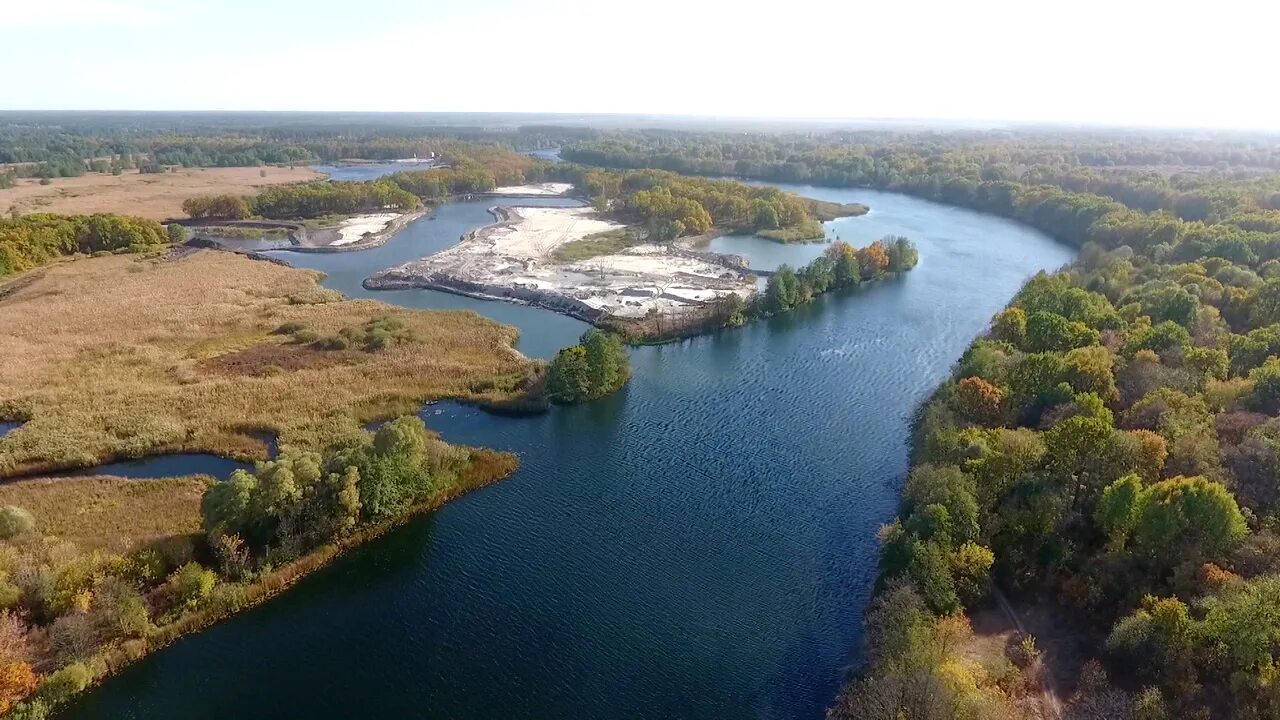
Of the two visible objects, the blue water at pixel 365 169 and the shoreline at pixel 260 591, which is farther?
the blue water at pixel 365 169

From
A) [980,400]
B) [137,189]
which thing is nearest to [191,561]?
[980,400]

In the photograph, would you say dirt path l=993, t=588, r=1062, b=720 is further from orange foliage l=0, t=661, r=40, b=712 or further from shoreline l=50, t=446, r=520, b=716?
orange foliage l=0, t=661, r=40, b=712

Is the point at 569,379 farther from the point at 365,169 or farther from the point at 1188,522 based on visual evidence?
the point at 365,169

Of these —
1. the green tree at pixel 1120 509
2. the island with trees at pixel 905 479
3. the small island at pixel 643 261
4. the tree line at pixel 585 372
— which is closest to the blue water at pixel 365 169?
the small island at pixel 643 261

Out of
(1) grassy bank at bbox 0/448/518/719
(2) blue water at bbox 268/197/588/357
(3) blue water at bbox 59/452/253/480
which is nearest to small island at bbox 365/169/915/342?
(2) blue water at bbox 268/197/588/357

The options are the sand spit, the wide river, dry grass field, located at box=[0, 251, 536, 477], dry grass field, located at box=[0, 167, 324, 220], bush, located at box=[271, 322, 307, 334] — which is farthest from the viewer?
the sand spit

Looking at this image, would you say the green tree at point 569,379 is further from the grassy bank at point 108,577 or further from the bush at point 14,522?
the bush at point 14,522
